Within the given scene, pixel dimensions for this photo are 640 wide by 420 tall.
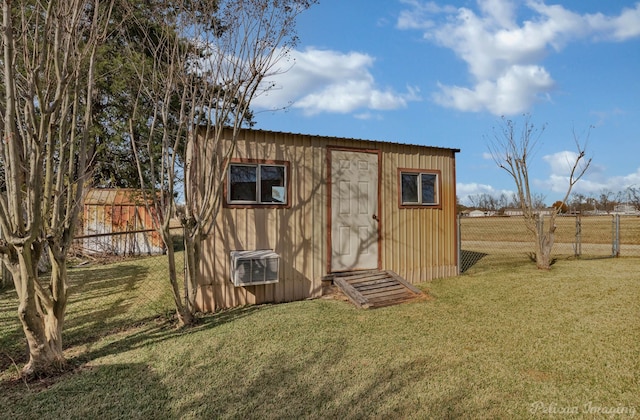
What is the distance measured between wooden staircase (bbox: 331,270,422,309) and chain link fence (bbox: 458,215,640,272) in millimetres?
2692

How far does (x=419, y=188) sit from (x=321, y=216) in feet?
7.89

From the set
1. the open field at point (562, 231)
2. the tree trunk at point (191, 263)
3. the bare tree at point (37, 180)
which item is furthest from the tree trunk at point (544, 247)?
the bare tree at point (37, 180)

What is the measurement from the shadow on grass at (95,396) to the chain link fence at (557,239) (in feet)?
23.0

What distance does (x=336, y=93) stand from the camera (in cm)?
980

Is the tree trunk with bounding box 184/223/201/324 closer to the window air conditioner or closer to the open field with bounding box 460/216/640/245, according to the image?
the window air conditioner

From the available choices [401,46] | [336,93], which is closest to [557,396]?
[401,46]

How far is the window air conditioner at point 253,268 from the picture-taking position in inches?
210

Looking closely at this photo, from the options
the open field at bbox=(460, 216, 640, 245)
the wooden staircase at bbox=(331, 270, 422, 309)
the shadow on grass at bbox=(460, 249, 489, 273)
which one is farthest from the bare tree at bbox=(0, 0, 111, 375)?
the open field at bbox=(460, 216, 640, 245)

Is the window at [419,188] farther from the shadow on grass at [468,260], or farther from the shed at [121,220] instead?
the shed at [121,220]

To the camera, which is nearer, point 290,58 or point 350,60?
point 290,58

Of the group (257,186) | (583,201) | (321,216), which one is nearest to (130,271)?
(257,186)

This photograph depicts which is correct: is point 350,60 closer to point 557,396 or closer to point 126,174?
point 557,396

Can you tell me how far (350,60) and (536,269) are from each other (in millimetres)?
6385

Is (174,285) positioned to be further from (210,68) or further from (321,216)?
(210,68)
